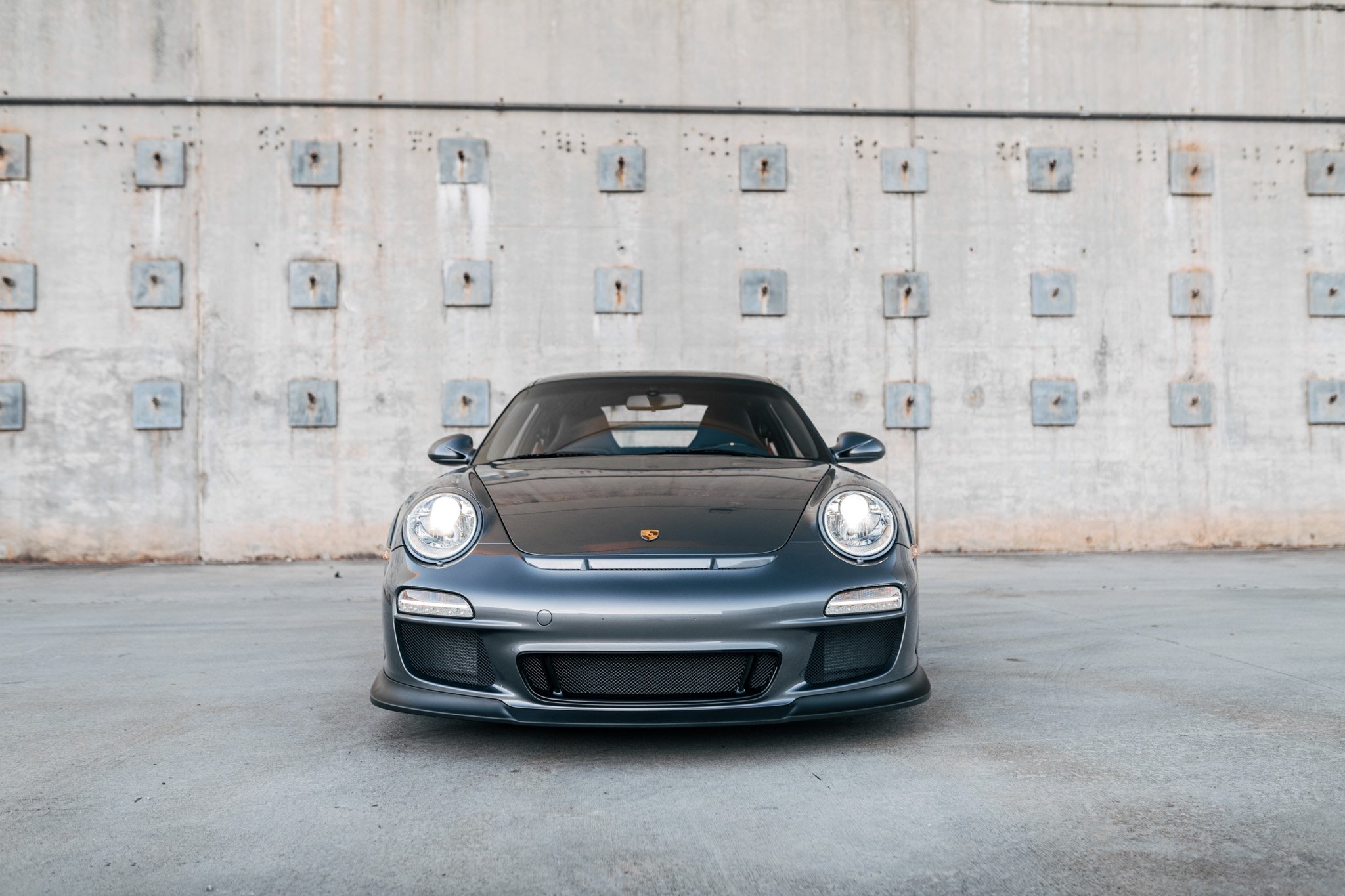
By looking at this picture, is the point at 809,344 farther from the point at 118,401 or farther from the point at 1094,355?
the point at 118,401

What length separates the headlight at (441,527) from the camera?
297 cm

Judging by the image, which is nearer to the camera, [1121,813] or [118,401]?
[1121,813]

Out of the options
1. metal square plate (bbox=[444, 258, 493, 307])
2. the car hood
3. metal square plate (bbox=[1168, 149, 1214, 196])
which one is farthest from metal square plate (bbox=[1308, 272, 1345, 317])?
the car hood

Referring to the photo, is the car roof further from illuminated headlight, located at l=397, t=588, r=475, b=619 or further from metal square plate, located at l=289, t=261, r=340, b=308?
metal square plate, located at l=289, t=261, r=340, b=308

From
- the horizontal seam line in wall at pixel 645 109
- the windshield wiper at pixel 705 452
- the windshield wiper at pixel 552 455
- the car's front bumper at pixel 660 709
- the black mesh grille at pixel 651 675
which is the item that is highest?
the horizontal seam line in wall at pixel 645 109

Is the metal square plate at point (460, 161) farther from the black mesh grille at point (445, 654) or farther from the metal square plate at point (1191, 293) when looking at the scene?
the black mesh grille at point (445, 654)

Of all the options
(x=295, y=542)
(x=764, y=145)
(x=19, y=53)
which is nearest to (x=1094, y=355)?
(x=764, y=145)

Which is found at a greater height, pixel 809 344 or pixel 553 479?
pixel 809 344

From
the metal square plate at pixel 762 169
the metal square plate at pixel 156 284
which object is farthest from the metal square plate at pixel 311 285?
the metal square plate at pixel 762 169

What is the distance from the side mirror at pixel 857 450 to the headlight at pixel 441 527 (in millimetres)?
1406

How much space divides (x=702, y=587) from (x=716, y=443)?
3.88ft

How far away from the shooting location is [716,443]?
153 inches

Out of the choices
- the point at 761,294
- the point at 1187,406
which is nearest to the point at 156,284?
the point at 761,294

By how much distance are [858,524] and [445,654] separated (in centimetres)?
122
